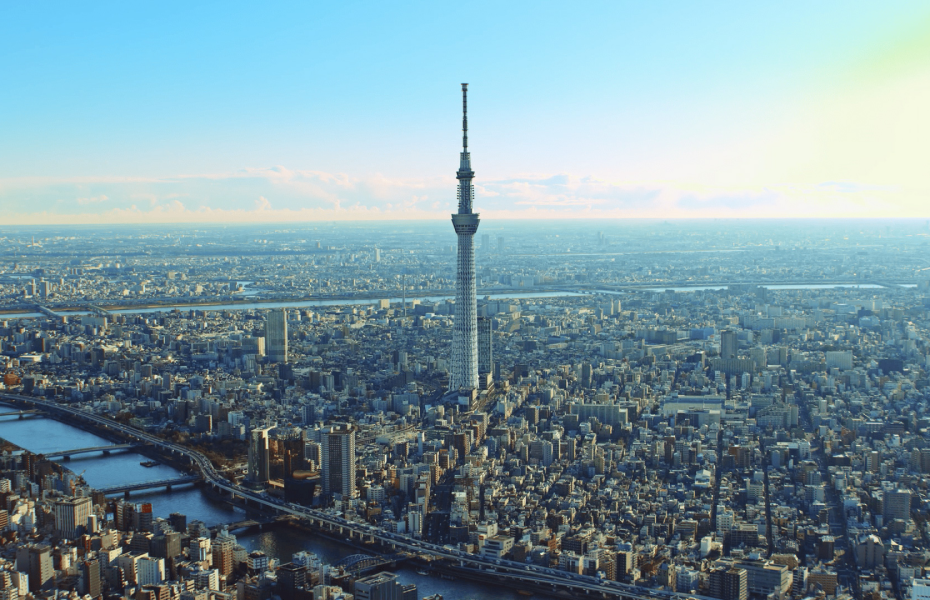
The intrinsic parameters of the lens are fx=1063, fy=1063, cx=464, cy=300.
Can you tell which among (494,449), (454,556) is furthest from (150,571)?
(494,449)

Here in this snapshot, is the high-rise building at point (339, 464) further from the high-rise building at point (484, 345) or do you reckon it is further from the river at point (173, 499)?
the high-rise building at point (484, 345)

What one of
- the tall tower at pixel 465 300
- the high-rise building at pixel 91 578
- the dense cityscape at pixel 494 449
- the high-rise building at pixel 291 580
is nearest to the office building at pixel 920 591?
the dense cityscape at pixel 494 449

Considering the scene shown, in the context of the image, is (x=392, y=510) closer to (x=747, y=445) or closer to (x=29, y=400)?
(x=747, y=445)

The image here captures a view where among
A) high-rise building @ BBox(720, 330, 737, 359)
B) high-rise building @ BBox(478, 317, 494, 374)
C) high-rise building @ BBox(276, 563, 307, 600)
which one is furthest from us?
high-rise building @ BBox(720, 330, 737, 359)

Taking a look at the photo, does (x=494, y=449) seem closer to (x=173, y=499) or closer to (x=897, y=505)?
(x=173, y=499)

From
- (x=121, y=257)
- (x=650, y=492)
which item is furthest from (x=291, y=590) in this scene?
(x=121, y=257)

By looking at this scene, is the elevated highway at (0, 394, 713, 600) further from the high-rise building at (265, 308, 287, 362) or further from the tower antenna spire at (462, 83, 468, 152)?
the high-rise building at (265, 308, 287, 362)

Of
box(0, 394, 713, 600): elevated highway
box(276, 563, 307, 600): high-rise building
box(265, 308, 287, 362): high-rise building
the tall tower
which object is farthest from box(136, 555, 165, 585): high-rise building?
box(265, 308, 287, 362): high-rise building

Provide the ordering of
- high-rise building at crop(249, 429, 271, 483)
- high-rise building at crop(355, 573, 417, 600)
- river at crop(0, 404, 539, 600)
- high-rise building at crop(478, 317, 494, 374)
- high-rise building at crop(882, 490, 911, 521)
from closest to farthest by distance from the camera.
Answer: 1. high-rise building at crop(355, 573, 417, 600)
2. river at crop(0, 404, 539, 600)
3. high-rise building at crop(882, 490, 911, 521)
4. high-rise building at crop(249, 429, 271, 483)
5. high-rise building at crop(478, 317, 494, 374)
